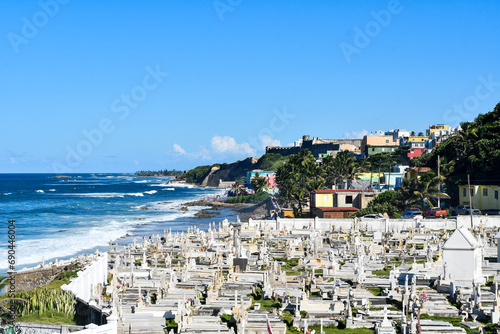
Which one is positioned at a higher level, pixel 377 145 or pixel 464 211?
pixel 377 145

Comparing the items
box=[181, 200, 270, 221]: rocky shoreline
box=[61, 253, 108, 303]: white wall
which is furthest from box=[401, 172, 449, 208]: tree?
box=[61, 253, 108, 303]: white wall

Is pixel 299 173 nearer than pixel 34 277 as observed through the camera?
No

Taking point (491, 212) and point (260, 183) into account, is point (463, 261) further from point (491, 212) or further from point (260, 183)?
point (260, 183)

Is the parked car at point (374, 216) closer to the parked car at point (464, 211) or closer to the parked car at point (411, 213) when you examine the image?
the parked car at point (411, 213)

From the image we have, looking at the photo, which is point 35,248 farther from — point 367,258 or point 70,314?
point 70,314

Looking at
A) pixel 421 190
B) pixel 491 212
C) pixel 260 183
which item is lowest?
pixel 491 212

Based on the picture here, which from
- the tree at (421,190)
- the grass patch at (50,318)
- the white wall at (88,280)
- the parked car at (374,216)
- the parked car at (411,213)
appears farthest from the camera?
the tree at (421,190)

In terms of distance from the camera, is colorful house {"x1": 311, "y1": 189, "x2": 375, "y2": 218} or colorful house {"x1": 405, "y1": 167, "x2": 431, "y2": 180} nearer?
colorful house {"x1": 311, "y1": 189, "x2": 375, "y2": 218}

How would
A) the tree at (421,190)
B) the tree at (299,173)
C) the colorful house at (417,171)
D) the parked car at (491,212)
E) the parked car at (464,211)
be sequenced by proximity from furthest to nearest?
the tree at (299,173)
the colorful house at (417,171)
the tree at (421,190)
the parked car at (464,211)
the parked car at (491,212)

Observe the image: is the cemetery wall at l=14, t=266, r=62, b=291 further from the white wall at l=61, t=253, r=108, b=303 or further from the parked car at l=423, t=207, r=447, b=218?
the parked car at l=423, t=207, r=447, b=218

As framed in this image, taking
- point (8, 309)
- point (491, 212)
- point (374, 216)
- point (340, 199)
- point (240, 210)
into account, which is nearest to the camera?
point (8, 309)

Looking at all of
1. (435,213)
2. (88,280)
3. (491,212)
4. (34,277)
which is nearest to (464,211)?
(491,212)

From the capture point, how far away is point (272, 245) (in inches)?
1549

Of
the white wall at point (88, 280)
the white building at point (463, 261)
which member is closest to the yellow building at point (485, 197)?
the white building at point (463, 261)
